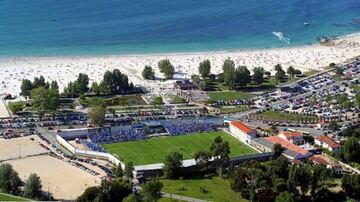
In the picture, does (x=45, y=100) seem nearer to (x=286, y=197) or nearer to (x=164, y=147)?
(x=164, y=147)

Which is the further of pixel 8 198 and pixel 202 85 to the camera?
pixel 202 85

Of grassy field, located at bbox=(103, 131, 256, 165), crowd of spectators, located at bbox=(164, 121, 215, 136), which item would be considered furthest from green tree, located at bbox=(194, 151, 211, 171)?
crowd of spectators, located at bbox=(164, 121, 215, 136)

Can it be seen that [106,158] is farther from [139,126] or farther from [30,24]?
[30,24]

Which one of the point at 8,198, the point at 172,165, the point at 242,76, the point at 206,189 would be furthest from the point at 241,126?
the point at 8,198

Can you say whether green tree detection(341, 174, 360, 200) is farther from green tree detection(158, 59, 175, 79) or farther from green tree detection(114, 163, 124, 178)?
green tree detection(158, 59, 175, 79)

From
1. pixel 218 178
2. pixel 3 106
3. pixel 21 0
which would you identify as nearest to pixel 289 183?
pixel 218 178

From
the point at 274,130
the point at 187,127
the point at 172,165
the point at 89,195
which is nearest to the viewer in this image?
the point at 89,195
